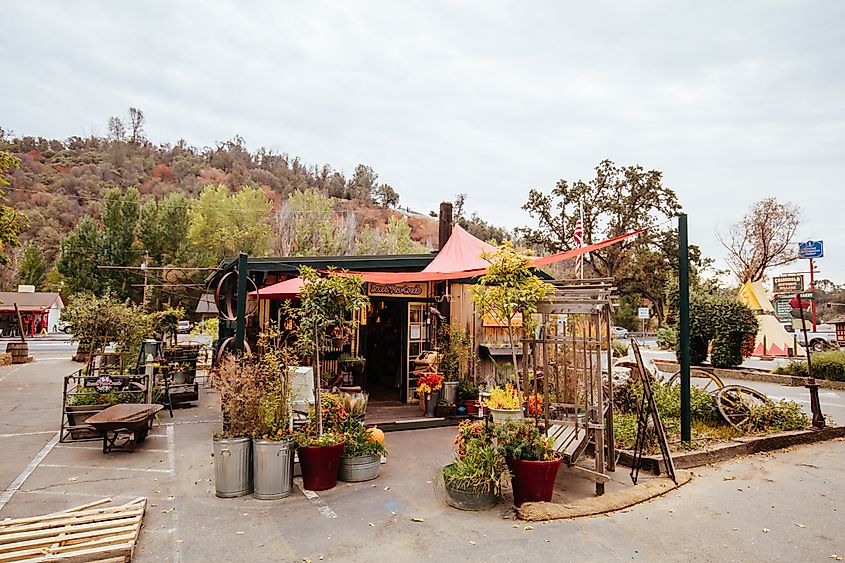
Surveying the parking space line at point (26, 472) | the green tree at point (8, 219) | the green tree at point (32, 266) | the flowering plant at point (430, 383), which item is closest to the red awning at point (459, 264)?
the flowering plant at point (430, 383)

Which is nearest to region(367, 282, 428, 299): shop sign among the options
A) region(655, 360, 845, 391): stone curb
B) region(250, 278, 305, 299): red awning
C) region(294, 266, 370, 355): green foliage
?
region(250, 278, 305, 299): red awning

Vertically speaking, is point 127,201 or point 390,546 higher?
point 127,201

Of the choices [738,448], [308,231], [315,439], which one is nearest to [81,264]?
[308,231]

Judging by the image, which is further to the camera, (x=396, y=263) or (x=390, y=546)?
(x=396, y=263)

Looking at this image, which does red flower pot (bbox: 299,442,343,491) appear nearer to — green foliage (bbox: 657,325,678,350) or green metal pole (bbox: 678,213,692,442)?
green metal pole (bbox: 678,213,692,442)

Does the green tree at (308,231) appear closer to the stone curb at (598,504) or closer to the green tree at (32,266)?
the green tree at (32,266)

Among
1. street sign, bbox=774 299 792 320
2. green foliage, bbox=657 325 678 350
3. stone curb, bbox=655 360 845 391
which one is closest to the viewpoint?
street sign, bbox=774 299 792 320

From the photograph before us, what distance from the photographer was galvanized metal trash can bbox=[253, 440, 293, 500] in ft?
16.1

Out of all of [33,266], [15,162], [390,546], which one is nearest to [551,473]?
[390,546]

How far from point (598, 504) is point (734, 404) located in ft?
13.8

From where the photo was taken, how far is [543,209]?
109ft

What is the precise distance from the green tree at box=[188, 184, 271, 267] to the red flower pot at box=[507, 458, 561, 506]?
28621 mm

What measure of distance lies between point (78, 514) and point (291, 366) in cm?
226

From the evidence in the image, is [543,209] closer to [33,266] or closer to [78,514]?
[78,514]
